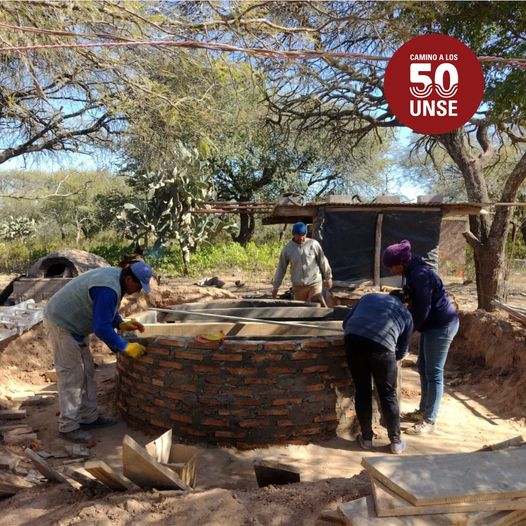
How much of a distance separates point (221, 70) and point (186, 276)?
10339 millimetres

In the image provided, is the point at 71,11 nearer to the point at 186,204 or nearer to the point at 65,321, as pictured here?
the point at 65,321

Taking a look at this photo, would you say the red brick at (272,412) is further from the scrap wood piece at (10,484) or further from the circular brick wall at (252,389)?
the scrap wood piece at (10,484)

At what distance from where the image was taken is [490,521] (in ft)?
8.07

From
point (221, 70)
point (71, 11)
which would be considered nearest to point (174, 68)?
point (221, 70)

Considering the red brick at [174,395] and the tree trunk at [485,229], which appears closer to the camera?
the red brick at [174,395]

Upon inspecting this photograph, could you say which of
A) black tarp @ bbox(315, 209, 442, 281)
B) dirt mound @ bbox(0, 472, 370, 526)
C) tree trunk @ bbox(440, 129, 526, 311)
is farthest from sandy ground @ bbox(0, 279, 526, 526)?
black tarp @ bbox(315, 209, 442, 281)

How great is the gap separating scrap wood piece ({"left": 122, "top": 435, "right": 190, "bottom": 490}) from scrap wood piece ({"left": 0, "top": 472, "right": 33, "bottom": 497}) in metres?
0.76

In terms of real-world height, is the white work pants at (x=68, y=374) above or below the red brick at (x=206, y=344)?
below

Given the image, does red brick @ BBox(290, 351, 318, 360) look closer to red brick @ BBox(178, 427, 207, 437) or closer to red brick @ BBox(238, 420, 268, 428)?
red brick @ BBox(238, 420, 268, 428)

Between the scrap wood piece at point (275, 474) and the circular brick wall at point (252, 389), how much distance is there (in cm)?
83

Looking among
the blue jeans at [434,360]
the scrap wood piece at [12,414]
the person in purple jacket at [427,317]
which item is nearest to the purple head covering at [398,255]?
the person in purple jacket at [427,317]

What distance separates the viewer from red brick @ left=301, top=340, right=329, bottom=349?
4.15m

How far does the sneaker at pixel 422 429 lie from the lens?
4.60 metres

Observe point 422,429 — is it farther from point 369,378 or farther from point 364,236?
point 364,236
